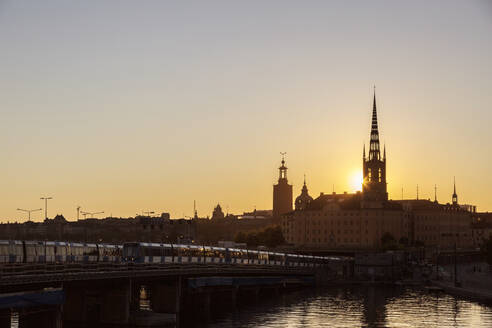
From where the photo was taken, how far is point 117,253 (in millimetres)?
124000

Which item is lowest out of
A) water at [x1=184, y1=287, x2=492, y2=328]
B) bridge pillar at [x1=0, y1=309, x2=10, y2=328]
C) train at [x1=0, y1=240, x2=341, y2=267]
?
water at [x1=184, y1=287, x2=492, y2=328]

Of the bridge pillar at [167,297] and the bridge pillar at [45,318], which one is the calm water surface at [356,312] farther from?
the bridge pillar at [45,318]

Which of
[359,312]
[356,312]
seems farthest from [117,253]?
[359,312]

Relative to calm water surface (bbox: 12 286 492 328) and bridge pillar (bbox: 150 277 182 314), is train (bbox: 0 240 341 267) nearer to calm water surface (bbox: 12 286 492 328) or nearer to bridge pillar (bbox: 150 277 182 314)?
bridge pillar (bbox: 150 277 182 314)

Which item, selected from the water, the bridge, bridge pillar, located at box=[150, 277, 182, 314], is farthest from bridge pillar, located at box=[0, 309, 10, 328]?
bridge pillar, located at box=[150, 277, 182, 314]

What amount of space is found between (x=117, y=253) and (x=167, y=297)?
9422 mm

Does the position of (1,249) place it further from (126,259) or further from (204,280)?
(204,280)

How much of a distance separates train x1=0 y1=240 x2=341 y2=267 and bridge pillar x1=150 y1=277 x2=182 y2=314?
4414 mm

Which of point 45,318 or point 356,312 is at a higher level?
point 45,318

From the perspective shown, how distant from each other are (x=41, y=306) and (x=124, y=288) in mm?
18699

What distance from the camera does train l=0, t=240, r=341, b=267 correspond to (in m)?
101

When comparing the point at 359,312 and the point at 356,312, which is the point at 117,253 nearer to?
the point at 356,312

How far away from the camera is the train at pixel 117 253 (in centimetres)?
10056

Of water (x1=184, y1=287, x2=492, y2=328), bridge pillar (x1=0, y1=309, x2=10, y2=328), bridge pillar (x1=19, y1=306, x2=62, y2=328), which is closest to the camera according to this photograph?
bridge pillar (x1=0, y1=309, x2=10, y2=328)
